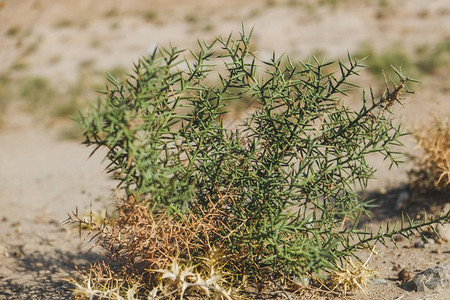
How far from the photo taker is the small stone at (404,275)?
2.93 meters

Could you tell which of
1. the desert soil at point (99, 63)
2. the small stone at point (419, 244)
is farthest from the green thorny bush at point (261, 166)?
the small stone at point (419, 244)

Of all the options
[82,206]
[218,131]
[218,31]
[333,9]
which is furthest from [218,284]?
[333,9]

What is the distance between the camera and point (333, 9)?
1767 cm

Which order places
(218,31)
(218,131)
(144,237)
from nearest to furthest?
(144,237)
(218,131)
(218,31)

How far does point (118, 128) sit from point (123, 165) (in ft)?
0.58

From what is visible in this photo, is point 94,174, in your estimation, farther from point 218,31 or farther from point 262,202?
point 218,31

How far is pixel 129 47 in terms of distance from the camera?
1581cm

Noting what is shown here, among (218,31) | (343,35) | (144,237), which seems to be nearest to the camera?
(144,237)

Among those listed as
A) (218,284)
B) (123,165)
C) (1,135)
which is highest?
(123,165)

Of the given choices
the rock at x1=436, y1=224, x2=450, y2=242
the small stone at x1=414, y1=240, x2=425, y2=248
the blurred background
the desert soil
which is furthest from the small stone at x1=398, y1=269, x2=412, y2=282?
the blurred background

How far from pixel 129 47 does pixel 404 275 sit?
46.3 feet

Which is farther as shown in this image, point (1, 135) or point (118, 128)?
point (1, 135)

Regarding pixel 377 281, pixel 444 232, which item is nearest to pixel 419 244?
pixel 444 232

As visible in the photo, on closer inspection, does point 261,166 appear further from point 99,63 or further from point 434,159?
point 99,63
